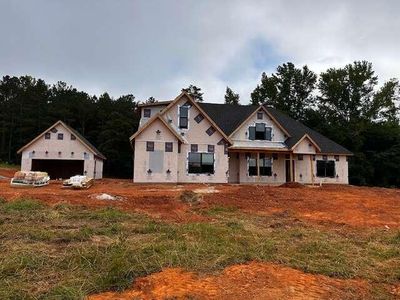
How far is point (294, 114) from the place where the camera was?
52.8 meters

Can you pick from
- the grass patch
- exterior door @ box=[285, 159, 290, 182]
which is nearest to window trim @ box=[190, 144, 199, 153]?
exterior door @ box=[285, 159, 290, 182]

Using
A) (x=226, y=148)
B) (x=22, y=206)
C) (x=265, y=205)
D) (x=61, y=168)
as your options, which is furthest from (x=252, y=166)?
(x=61, y=168)

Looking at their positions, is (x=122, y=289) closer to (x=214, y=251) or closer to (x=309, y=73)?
(x=214, y=251)

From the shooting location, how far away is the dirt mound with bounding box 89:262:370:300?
18.3ft

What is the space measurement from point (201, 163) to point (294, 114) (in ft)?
99.3

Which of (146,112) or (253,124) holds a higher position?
(146,112)

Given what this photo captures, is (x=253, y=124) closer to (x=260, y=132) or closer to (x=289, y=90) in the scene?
(x=260, y=132)

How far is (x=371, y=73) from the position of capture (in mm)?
50531

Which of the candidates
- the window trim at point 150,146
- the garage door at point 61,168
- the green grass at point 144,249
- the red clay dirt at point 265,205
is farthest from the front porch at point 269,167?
the green grass at point 144,249

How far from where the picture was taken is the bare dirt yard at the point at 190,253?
231 inches

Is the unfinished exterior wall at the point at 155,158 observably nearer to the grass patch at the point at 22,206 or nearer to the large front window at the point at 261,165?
the large front window at the point at 261,165

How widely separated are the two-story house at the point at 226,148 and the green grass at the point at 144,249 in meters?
12.9

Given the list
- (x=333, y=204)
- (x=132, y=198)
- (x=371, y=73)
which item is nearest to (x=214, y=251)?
(x=132, y=198)

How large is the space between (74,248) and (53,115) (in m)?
54.4
